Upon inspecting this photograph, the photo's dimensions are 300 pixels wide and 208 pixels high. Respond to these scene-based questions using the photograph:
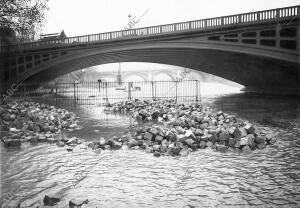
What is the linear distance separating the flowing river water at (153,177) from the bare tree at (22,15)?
19.6 meters

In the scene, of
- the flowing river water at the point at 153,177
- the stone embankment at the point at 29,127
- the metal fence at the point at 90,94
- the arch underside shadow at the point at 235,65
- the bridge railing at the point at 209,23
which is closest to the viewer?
the flowing river water at the point at 153,177

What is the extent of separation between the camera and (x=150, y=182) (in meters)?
7.27

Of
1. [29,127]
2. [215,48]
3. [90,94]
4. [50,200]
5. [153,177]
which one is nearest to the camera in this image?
[50,200]

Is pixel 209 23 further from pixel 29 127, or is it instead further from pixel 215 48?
pixel 29 127

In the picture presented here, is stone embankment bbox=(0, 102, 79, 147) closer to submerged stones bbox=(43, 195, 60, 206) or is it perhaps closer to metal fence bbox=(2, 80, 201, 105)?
metal fence bbox=(2, 80, 201, 105)

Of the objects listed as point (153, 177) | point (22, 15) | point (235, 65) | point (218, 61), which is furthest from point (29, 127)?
point (235, 65)

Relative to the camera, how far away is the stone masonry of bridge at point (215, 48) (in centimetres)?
2448

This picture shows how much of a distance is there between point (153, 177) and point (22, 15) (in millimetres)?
25932

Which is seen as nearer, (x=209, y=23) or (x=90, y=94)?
(x=209, y=23)

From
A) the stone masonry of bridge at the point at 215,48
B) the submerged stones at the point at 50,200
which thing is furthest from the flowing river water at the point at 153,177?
the stone masonry of bridge at the point at 215,48

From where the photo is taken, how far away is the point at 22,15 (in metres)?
27.8

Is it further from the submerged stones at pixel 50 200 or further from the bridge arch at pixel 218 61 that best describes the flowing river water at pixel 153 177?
the bridge arch at pixel 218 61

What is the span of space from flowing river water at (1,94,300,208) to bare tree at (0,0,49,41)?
64.4 feet

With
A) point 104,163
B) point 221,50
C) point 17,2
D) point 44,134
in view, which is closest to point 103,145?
point 104,163
